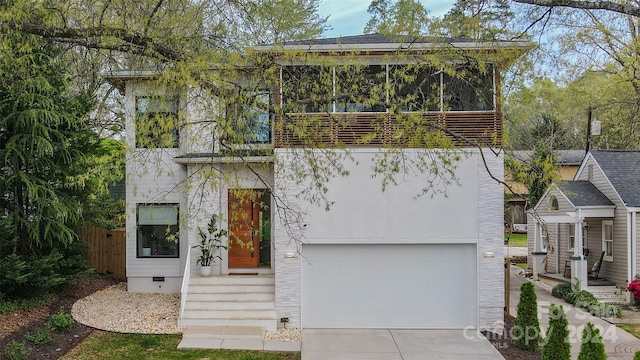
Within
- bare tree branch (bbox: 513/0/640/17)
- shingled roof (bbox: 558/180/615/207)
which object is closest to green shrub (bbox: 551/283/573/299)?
shingled roof (bbox: 558/180/615/207)

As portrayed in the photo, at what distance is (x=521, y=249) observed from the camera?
2508cm

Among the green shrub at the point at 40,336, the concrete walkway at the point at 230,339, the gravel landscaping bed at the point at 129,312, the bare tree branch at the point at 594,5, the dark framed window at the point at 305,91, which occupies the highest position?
the bare tree branch at the point at 594,5

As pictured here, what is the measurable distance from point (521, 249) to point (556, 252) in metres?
7.82

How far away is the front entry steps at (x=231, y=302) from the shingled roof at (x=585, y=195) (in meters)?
8.94

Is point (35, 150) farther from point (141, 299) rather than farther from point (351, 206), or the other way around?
point (351, 206)

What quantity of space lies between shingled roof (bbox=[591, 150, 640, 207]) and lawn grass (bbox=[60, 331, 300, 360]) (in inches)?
423

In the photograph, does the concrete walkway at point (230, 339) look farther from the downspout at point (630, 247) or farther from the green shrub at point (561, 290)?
the downspout at point (630, 247)

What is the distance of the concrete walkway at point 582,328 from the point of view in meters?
9.37

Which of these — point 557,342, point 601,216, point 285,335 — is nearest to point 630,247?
point 601,216

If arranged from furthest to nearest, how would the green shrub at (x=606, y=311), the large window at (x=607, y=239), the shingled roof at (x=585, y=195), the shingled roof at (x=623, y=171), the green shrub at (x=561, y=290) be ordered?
the large window at (x=607, y=239) → the shingled roof at (x=585, y=195) → the shingled roof at (x=623, y=171) → the green shrub at (x=561, y=290) → the green shrub at (x=606, y=311)

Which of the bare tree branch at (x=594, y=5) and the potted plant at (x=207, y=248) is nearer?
the bare tree branch at (x=594, y=5)

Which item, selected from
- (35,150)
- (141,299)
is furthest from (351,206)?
(35,150)

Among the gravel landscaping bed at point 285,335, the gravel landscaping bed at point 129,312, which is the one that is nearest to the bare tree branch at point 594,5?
the gravel landscaping bed at point 285,335

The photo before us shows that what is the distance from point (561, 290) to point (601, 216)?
246 cm
